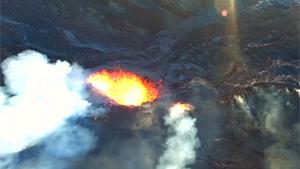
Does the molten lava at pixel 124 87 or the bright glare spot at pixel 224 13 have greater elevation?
the bright glare spot at pixel 224 13

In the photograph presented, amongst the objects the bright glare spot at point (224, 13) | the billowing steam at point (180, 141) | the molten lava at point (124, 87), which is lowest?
the billowing steam at point (180, 141)

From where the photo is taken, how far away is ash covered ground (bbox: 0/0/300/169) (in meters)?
8.80

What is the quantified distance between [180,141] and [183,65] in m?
4.07

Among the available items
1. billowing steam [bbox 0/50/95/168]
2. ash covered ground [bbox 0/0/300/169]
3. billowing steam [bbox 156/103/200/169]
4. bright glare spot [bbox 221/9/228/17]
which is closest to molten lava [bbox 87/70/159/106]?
ash covered ground [bbox 0/0/300/169]

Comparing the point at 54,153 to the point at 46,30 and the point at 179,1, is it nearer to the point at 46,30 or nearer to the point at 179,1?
the point at 46,30

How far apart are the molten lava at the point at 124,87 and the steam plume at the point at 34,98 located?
1.84 ft

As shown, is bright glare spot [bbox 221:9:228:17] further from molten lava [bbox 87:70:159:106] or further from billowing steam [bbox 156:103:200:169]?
billowing steam [bbox 156:103:200:169]

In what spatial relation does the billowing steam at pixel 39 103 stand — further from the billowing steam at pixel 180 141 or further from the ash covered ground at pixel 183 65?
the billowing steam at pixel 180 141

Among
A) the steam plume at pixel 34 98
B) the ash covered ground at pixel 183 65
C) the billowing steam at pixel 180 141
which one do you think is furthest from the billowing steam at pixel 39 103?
the billowing steam at pixel 180 141

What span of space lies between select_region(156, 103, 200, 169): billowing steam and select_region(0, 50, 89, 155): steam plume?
7.29 feet

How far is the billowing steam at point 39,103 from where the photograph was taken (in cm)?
903

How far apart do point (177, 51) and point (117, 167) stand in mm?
6082

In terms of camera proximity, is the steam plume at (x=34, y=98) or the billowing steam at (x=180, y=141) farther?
the steam plume at (x=34, y=98)

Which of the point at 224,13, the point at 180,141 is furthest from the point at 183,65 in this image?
the point at 180,141
